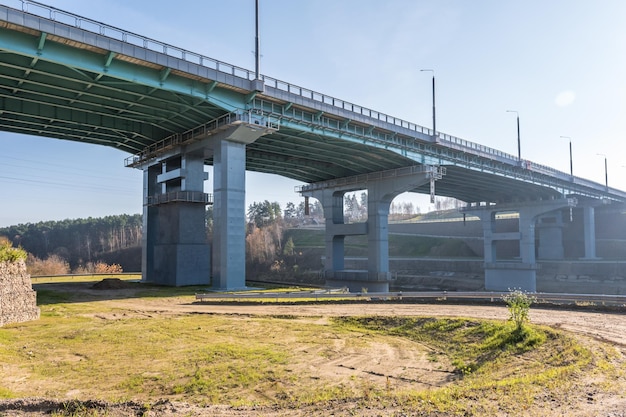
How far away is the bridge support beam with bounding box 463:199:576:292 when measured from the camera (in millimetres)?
78938

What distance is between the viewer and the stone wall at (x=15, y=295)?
21281 mm

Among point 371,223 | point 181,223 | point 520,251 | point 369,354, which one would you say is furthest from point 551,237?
point 369,354

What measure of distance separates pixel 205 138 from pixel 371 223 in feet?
89.3

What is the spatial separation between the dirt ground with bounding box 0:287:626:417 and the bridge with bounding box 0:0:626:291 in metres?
12.0

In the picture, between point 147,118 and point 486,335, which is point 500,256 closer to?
point 147,118

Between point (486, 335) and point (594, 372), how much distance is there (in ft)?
22.4

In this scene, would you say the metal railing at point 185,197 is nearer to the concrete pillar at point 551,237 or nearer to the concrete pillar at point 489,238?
the concrete pillar at point 489,238

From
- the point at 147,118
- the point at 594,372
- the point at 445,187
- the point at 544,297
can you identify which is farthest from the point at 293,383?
the point at 445,187

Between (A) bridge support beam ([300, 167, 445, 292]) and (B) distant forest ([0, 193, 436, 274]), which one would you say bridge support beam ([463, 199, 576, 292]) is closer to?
(A) bridge support beam ([300, 167, 445, 292])

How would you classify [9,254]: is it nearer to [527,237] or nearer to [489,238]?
[489,238]

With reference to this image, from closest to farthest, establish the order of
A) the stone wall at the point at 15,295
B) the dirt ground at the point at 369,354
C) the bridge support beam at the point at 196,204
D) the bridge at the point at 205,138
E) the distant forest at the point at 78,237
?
the dirt ground at the point at 369,354, the stone wall at the point at 15,295, the bridge at the point at 205,138, the bridge support beam at the point at 196,204, the distant forest at the point at 78,237

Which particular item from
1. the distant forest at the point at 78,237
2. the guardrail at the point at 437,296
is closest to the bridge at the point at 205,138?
the guardrail at the point at 437,296

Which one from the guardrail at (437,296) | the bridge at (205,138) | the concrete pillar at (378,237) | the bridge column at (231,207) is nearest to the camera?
the guardrail at (437,296)

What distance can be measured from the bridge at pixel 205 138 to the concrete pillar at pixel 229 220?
10 cm
